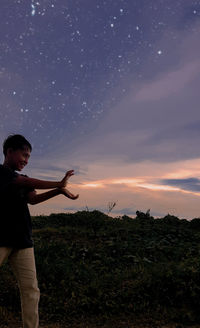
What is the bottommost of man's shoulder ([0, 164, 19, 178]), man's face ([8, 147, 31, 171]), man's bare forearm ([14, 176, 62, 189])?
man's bare forearm ([14, 176, 62, 189])

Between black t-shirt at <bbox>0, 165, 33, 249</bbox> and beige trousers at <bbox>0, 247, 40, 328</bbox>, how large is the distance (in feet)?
0.39

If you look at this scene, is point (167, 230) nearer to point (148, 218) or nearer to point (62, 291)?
point (148, 218)

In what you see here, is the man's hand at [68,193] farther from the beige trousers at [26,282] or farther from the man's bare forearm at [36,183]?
the beige trousers at [26,282]

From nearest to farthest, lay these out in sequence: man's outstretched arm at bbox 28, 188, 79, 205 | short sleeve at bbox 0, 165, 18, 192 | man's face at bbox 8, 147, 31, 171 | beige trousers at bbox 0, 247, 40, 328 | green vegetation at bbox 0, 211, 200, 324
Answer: man's outstretched arm at bbox 28, 188, 79, 205
short sleeve at bbox 0, 165, 18, 192
beige trousers at bbox 0, 247, 40, 328
man's face at bbox 8, 147, 31, 171
green vegetation at bbox 0, 211, 200, 324

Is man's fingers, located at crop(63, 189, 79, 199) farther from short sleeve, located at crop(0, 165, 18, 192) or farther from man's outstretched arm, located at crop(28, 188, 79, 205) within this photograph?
short sleeve, located at crop(0, 165, 18, 192)

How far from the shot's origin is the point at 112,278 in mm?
7676

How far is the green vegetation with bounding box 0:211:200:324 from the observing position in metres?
6.66

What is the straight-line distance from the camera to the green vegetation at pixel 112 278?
6660mm

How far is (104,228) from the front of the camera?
12.8 metres

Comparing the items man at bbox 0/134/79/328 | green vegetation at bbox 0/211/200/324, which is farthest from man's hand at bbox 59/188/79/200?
green vegetation at bbox 0/211/200/324

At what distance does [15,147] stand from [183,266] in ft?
16.7

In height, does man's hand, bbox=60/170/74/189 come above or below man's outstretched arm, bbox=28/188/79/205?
above

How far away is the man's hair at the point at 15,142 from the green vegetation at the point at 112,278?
3.81 meters

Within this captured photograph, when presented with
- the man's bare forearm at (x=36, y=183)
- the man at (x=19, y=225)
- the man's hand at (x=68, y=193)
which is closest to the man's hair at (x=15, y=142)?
the man at (x=19, y=225)
